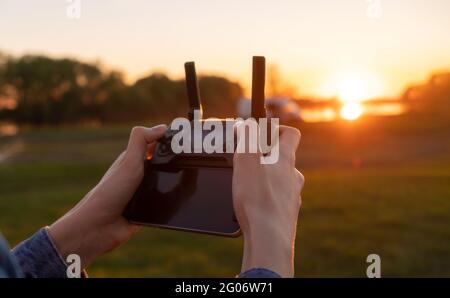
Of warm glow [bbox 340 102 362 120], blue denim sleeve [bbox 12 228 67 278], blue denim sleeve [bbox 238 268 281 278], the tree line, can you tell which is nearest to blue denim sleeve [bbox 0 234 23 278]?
blue denim sleeve [bbox 238 268 281 278]

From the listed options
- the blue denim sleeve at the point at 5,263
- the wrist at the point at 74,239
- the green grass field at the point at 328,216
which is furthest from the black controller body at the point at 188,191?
the green grass field at the point at 328,216

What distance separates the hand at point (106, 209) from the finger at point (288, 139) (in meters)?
0.34

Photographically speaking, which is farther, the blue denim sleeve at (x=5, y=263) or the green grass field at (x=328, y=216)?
the green grass field at (x=328, y=216)

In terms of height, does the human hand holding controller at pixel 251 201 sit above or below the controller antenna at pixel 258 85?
below

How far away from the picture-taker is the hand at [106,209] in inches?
52.8

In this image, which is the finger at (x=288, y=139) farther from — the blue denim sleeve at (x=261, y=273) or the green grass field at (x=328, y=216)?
the green grass field at (x=328, y=216)

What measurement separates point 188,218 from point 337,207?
6.36 m

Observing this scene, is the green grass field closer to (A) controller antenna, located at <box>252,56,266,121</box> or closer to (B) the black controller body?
(B) the black controller body

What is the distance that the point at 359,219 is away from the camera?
6.61 m

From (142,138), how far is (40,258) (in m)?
0.35

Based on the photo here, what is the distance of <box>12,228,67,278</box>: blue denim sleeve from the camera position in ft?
4.06

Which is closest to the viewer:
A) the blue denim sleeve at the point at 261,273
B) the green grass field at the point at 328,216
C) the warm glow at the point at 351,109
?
the blue denim sleeve at the point at 261,273
